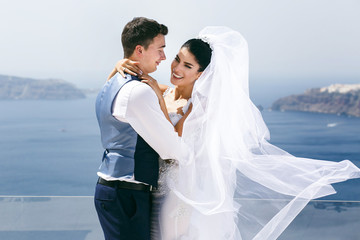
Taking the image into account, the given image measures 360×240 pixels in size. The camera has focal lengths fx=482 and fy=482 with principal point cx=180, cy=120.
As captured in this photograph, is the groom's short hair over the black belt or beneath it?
over

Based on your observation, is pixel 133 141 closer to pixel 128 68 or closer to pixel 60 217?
pixel 128 68

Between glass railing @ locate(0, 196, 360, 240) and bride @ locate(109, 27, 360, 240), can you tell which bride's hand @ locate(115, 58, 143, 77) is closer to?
bride @ locate(109, 27, 360, 240)

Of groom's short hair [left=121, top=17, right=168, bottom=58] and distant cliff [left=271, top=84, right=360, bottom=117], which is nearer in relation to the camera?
groom's short hair [left=121, top=17, right=168, bottom=58]

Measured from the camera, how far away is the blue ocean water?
52.1 feet

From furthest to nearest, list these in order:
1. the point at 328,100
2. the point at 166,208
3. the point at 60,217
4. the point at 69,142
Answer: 1. the point at 69,142
2. the point at 328,100
3. the point at 60,217
4. the point at 166,208

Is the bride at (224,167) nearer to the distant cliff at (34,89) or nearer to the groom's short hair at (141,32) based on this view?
the groom's short hair at (141,32)

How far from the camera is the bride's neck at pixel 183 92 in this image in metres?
2.16

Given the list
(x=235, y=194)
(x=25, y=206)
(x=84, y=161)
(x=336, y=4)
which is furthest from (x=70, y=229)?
(x=84, y=161)

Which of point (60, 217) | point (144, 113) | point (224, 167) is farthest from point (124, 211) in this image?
point (60, 217)

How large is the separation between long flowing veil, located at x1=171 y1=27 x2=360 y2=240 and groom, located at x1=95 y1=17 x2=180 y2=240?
193 mm

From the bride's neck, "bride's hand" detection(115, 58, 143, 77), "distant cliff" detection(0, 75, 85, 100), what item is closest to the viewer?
"bride's hand" detection(115, 58, 143, 77)

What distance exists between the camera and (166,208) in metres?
1.79

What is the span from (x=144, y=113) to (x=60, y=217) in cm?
209

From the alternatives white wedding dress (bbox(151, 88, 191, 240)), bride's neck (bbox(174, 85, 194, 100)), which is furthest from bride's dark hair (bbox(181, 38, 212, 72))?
white wedding dress (bbox(151, 88, 191, 240))
